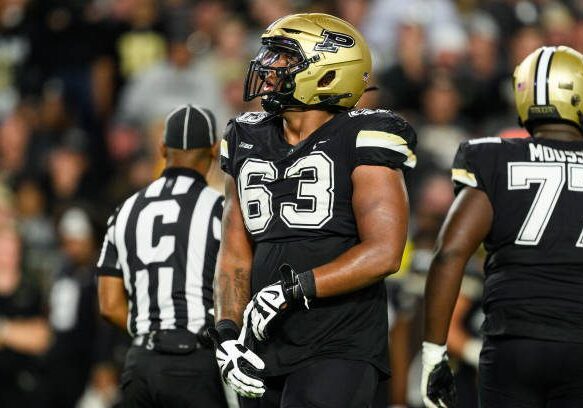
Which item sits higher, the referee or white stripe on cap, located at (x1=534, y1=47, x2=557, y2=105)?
white stripe on cap, located at (x1=534, y1=47, x2=557, y2=105)

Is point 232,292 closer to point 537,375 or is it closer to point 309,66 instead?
point 309,66

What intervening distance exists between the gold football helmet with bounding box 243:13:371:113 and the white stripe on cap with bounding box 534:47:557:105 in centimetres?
80

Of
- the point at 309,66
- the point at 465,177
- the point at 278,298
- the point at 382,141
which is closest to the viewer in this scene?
the point at 278,298

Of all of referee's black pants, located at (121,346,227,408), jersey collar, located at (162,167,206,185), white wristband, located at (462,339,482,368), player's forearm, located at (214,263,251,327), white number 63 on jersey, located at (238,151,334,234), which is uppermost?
white number 63 on jersey, located at (238,151,334,234)

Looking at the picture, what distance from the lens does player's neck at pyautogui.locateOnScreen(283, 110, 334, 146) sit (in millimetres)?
4805

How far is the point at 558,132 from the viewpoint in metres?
5.26

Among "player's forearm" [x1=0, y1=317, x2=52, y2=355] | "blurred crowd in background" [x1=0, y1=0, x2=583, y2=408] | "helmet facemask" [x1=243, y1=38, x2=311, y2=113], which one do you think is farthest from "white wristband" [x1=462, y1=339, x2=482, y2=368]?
"player's forearm" [x1=0, y1=317, x2=52, y2=355]

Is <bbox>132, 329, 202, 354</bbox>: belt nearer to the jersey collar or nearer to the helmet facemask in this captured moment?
the jersey collar

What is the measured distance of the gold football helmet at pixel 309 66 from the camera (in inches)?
188

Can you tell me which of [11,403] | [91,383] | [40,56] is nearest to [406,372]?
[91,383]

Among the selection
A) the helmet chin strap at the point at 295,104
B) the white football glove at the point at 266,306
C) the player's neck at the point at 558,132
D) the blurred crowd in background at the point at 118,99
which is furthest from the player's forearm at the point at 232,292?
the blurred crowd in background at the point at 118,99

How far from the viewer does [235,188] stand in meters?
4.93

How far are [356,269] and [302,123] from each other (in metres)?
0.64

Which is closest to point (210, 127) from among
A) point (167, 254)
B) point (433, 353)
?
point (167, 254)
